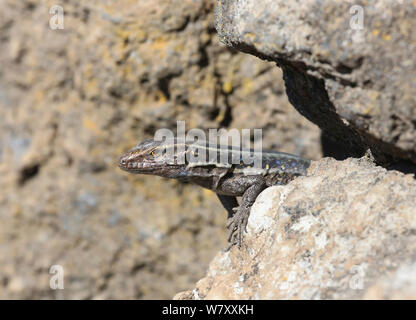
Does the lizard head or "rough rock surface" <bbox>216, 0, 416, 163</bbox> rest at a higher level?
"rough rock surface" <bbox>216, 0, 416, 163</bbox>

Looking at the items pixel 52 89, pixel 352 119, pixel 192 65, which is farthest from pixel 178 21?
pixel 352 119

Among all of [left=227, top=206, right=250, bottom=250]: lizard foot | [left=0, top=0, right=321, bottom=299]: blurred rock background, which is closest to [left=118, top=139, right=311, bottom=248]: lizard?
[left=227, top=206, right=250, bottom=250]: lizard foot

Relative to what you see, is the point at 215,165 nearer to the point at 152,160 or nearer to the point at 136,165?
the point at 152,160

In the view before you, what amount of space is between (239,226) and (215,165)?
580 millimetres

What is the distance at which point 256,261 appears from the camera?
295 cm

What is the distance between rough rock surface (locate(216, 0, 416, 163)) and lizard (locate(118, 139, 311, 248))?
1.06 m

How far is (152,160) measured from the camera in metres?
3.64

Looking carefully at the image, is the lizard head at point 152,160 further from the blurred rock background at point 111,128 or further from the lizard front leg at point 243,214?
the blurred rock background at point 111,128

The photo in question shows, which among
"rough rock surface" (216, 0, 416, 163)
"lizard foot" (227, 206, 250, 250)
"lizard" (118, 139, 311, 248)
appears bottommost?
"lizard foot" (227, 206, 250, 250)

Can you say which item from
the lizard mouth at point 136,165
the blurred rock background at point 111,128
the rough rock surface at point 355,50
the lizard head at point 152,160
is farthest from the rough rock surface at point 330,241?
the blurred rock background at point 111,128

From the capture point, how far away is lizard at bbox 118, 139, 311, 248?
3605 mm

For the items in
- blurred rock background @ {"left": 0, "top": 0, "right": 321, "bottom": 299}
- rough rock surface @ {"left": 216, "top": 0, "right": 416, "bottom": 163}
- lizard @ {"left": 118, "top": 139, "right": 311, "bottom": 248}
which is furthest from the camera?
blurred rock background @ {"left": 0, "top": 0, "right": 321, "bottom": 299}

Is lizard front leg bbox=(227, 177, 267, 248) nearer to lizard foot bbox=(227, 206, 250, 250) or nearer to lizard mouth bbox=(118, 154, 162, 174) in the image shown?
lizard foot bbox=(227, 206, 250, 250)

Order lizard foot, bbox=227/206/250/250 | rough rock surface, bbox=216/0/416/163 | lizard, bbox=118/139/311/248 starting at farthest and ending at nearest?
lizard, bbox=118/139/311/248 < lizard foot, bbox=227/206/250/250 < rough rock surface, bbox=216/0/416/163
